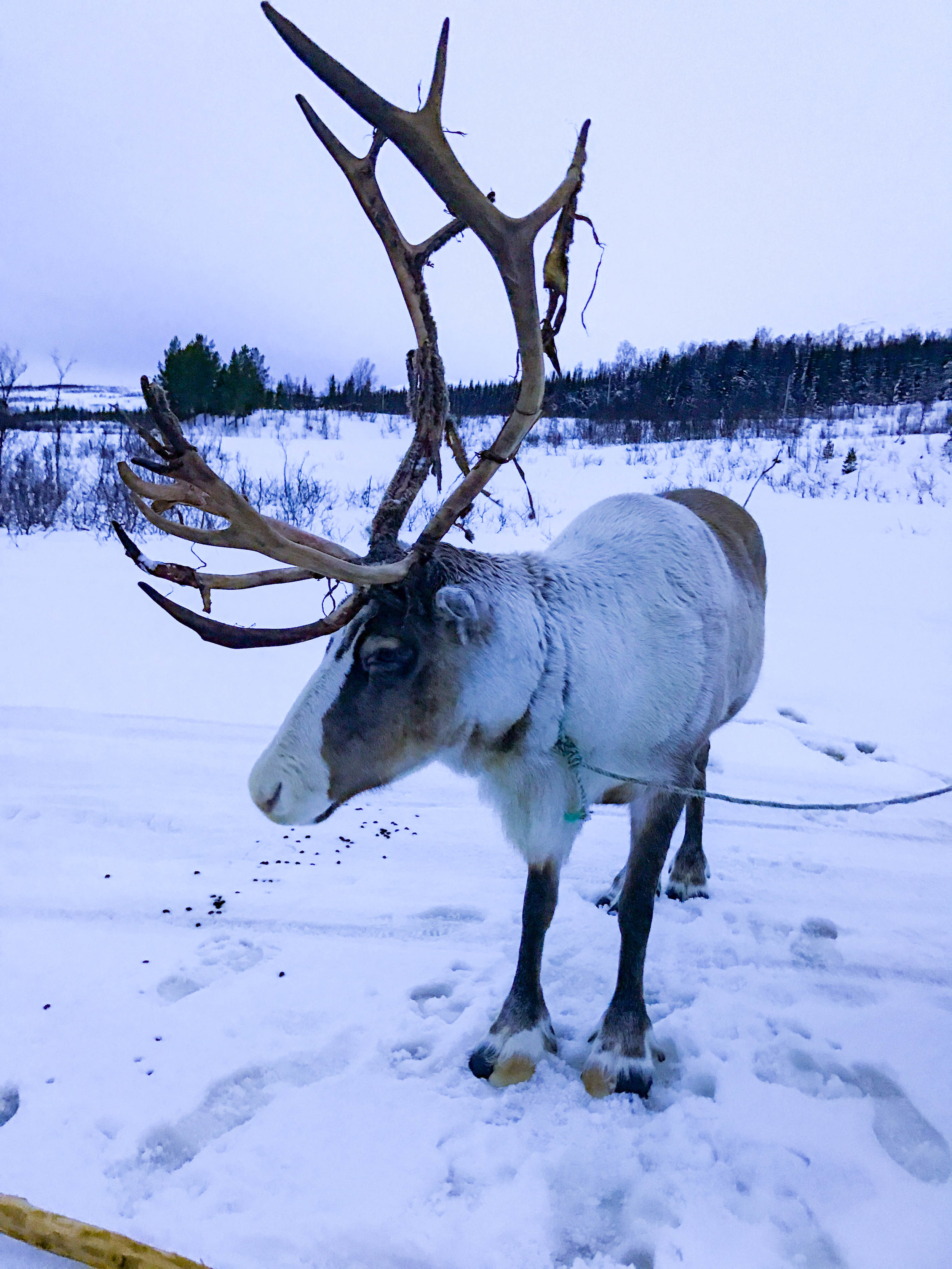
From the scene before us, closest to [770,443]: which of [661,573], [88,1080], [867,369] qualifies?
[661,573]

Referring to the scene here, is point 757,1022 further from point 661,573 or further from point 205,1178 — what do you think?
point 205,1178

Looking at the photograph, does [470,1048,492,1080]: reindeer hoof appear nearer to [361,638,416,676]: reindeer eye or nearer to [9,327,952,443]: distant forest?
[361,638,416,676]: reindeer eye

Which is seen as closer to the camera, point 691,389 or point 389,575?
point 389,575

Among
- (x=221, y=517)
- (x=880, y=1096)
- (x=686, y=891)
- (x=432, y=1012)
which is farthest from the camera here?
(x=686, y=891)

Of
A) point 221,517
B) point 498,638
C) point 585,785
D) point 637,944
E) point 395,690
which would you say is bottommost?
point 637,944

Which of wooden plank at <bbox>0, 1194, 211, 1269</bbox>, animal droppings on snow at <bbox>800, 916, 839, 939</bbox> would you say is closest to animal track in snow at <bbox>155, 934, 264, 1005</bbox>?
wooden plank at <bbox>0, 1194, 211, 1269</bbox>

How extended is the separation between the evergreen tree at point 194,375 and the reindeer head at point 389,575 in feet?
111

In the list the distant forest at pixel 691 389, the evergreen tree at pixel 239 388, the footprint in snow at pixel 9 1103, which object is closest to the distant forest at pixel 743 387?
the distant forest at pixel 691 389

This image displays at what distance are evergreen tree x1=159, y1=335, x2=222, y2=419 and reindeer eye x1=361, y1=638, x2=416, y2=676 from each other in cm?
3416

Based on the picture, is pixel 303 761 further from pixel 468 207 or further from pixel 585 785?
pixel 468 207

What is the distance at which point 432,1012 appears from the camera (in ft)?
7.55

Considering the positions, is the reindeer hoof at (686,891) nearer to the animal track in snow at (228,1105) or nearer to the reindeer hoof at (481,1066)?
the reindeer hoof at (481,1066)

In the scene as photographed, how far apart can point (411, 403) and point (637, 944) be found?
5.88 ft

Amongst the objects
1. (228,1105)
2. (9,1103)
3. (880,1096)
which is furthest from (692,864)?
(9,1103)
